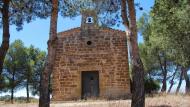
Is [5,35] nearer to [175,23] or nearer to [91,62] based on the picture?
[175,23]

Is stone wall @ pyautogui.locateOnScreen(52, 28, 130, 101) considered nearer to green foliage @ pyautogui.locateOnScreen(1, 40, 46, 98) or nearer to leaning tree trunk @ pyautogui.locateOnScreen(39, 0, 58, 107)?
leaning tree trunk @ pyautogui.locateOnScreen(39, 0, 58, 107)

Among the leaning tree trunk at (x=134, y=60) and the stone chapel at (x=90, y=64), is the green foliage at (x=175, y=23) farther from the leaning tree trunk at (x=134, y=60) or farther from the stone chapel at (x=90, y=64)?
the leaning tree trunk at (x=134, y=60)

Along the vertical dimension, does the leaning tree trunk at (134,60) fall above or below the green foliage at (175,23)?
below

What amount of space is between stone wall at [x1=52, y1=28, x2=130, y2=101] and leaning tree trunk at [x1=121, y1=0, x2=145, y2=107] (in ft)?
33.5

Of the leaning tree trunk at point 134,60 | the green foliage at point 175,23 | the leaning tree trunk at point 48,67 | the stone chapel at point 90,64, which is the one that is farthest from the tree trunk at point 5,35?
the stone chapel at point 90,64

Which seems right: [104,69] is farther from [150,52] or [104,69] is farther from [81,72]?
[150,52]

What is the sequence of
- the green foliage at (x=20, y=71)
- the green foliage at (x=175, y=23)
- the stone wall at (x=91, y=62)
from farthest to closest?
1. the green foliage at (x=20, y=71)
2. the stone wall at (x=91, y=62)
3. the green foliage at (x=175, y=23)

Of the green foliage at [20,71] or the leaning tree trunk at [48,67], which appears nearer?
the leaning tree trunk at [48,67]

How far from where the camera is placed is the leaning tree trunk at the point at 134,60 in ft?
44.7

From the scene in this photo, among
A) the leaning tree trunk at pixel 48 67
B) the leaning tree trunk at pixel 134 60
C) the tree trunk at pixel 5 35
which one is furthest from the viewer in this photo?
the tree trunk at pixel 5 35

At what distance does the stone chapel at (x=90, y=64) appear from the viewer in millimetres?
25391

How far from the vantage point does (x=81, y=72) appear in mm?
25719

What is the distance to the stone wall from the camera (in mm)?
25375

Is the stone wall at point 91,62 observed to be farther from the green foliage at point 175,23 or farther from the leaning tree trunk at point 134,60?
the leaning tree trunk at point 134,60
